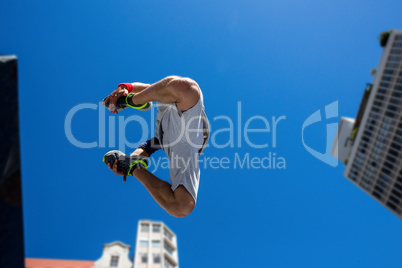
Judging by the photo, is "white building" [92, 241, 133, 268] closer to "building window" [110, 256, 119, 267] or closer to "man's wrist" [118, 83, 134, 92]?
"building window" [110, 256, 119, 267]

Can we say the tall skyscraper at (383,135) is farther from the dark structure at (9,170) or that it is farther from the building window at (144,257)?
the dark structure at (9,170)

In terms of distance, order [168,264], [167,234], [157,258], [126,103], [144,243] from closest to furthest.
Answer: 1. [126,103]
2. [157,258]
3. [168,264]
4. [144,243]
5. [167,234]

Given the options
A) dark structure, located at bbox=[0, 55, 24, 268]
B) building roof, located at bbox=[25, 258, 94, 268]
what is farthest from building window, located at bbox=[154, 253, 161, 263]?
dark structure, located at bbox=[0, 55, 24, 268]

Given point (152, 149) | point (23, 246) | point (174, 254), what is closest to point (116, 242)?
point (174, 254)

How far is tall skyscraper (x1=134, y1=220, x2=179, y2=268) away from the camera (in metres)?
34.4

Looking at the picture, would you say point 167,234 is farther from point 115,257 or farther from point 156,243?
point 115,257

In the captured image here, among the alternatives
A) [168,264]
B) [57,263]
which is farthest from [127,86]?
[57,263]

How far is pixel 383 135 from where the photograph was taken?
33594 mm

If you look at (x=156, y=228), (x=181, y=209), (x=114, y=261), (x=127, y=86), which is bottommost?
(x=114, y=261)

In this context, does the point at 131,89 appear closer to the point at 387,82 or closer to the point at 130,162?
the point at 130,162

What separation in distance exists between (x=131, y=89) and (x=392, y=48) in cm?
3801

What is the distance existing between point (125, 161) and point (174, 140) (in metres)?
0.75

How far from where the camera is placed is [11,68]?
1.38 metres

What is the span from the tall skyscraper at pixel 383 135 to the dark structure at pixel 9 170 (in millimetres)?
37334
